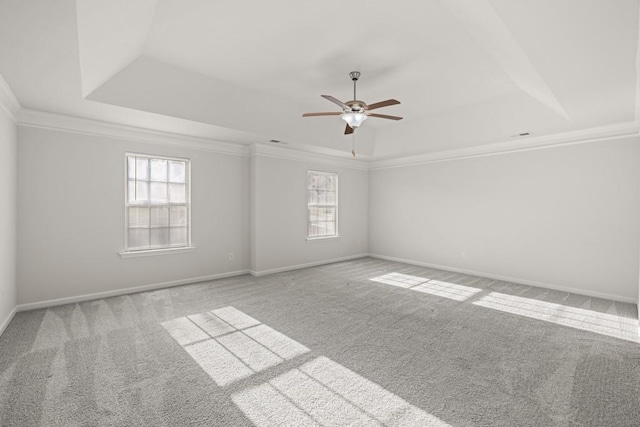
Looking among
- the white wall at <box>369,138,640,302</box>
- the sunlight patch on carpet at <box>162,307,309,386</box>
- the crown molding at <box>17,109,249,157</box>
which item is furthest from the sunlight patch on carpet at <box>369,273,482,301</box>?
the crown molding at <box>17,109,249,157</box>

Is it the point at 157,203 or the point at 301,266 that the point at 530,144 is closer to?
the point at 301,266

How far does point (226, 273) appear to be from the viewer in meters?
5.52

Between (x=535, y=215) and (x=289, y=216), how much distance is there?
4244 mm

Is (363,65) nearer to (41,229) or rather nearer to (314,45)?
(314,45)

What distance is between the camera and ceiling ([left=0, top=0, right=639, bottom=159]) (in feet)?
6.90

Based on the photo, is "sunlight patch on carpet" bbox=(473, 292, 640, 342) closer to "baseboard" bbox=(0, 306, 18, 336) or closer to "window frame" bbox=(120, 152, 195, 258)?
"window frame" bbox=(120, 152, 195, 258)

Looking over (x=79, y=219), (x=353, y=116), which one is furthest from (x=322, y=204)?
(x=79, y=219)

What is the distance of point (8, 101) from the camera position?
3180mm

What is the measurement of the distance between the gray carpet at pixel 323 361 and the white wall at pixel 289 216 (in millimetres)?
1590

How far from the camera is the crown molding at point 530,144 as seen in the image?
4.22 meters

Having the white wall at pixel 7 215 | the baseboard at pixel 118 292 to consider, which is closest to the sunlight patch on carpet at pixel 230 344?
the baseboard at pixel 118 292

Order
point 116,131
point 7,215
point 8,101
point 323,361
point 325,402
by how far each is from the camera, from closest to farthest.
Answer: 1. point 325,402
2. point 323,361
3. point 8,101
4. point 7,215
5. point 116,131

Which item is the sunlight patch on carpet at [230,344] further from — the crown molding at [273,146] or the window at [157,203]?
the crown molding at [273,146]

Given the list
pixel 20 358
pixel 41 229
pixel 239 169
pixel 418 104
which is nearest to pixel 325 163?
pixel 239 169
